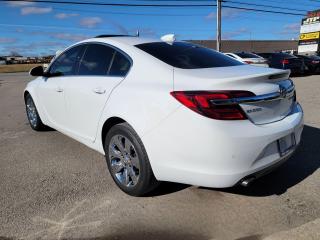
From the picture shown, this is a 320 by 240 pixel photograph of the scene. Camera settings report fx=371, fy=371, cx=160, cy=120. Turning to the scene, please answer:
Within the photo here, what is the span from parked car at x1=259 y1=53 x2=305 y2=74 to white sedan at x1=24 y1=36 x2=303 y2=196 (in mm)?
15916

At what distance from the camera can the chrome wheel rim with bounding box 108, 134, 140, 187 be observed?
3668 mm

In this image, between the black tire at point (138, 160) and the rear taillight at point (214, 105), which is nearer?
the rear taillight at point (214, 105)

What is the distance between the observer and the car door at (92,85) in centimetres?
397

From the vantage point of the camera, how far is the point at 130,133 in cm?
355

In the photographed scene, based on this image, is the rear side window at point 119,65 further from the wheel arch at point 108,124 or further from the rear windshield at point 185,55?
the wheel arch at point 108,124

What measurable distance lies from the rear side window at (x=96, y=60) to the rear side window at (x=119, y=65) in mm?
95

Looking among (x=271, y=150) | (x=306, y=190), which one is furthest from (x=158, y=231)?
(x=306, y=190)

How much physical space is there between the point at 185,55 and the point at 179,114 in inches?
43.5

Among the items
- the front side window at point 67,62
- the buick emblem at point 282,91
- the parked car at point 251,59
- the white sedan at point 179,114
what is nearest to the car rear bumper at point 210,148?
the white sedan at point 179,114

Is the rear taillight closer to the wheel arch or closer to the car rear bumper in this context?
the car rear bumper

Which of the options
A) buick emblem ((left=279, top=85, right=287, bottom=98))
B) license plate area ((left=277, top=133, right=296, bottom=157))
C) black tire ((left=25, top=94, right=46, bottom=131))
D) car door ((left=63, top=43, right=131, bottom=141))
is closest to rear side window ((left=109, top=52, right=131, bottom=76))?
car door ((left=63, top=43, right=131, bottom=141))

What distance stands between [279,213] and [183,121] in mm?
1251

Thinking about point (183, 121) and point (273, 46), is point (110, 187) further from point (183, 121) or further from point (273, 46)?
point (273, 46)

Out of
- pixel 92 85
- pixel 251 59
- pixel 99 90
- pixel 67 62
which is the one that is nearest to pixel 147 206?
pixel 99 90
